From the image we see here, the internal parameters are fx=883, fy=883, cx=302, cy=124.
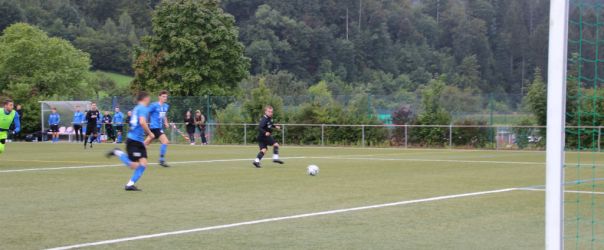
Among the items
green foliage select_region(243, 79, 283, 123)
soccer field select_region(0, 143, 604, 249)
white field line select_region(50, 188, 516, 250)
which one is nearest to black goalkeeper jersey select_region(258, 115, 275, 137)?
soccer field select_region(0, 143, 604, 249)

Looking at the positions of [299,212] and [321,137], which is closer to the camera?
[299,212]

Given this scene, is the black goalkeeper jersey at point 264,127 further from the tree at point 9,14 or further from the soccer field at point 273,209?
the tree at point 9,14

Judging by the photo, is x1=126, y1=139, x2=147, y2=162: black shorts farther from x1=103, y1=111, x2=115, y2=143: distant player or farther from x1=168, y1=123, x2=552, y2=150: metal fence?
x1=103, y1=111, x2=115, y2=143: distant player

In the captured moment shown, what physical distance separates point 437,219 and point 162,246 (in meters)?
3.93

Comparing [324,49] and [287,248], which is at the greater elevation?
[324,49]

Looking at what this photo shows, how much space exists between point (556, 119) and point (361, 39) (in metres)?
131

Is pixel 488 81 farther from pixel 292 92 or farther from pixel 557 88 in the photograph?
pixel 557 88

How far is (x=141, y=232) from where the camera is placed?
9930 mm

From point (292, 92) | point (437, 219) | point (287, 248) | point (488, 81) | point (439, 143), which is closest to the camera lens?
point (287, 248)

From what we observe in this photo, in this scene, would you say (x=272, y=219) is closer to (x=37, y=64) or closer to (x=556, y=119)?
(x=556, y=119)

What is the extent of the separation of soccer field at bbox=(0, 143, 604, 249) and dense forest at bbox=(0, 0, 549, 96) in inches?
3941

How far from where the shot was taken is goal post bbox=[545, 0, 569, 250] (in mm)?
6855

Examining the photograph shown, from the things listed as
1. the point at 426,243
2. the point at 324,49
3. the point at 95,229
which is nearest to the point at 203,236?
the point at 95,229

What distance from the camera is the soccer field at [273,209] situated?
371 inches
